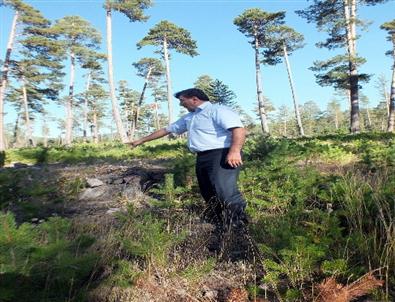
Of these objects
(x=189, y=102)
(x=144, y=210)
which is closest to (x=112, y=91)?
(x=189, y=102)

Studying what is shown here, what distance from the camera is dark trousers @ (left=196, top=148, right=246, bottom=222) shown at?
4.11m

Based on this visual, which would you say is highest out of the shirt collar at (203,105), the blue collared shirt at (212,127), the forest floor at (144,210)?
the shirt collar at (203,105)

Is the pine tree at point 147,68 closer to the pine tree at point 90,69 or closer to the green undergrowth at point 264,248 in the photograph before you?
the pine tree at point 90,69

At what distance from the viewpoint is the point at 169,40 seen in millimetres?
36812

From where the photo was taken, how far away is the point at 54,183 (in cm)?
729

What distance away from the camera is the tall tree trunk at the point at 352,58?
2011 centimetres

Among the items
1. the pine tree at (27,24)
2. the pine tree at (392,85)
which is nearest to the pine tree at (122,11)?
the pine tree at (27,24)

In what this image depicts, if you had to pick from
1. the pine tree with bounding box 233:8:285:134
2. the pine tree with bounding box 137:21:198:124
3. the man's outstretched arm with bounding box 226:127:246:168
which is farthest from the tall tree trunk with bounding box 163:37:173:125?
the man's outstretched arm with bounding box 226:127:246:168

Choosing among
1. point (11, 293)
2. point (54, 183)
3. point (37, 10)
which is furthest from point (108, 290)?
point (37, 10)

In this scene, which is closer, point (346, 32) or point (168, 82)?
point (346, 32)

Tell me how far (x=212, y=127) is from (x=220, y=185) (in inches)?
26.3

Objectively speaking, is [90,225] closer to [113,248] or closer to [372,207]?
[113,248]

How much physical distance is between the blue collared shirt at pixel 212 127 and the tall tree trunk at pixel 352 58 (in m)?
16.6

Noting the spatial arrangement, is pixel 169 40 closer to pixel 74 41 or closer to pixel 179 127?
pixel 74 41
